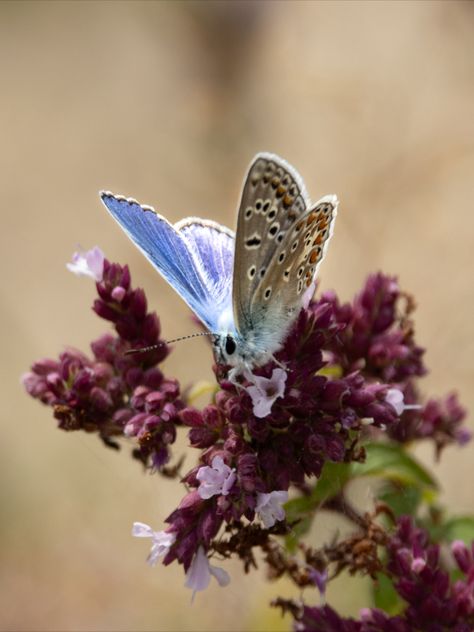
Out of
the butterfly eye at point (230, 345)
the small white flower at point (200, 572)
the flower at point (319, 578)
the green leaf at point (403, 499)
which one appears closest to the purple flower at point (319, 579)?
the flower at point (319, 578)

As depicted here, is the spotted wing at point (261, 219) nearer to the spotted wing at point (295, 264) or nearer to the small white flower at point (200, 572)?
the spotted wing at point (295, 264)

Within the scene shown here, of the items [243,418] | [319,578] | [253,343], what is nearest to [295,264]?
[253,343]

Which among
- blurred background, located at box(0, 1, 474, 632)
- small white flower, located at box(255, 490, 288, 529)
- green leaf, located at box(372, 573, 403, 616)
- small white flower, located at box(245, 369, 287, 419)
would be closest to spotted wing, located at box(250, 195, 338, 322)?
small white flower, located at box(245, 369, 287, 419)

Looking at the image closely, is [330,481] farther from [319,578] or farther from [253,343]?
[253,343]

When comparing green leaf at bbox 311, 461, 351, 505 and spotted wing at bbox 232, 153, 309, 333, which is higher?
spotted wing at bbox 232, 153, 309, 333

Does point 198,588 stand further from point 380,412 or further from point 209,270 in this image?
point 209,270

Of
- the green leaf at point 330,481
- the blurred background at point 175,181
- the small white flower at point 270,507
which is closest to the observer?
the small white flower at point 270,507

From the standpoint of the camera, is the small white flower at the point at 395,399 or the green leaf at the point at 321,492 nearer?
the small white flower at the point at 395,399

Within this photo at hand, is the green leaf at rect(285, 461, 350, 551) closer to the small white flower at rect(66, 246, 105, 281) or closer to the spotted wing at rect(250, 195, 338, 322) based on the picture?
the spotted wing at rect(250, 195, 338, 322)
